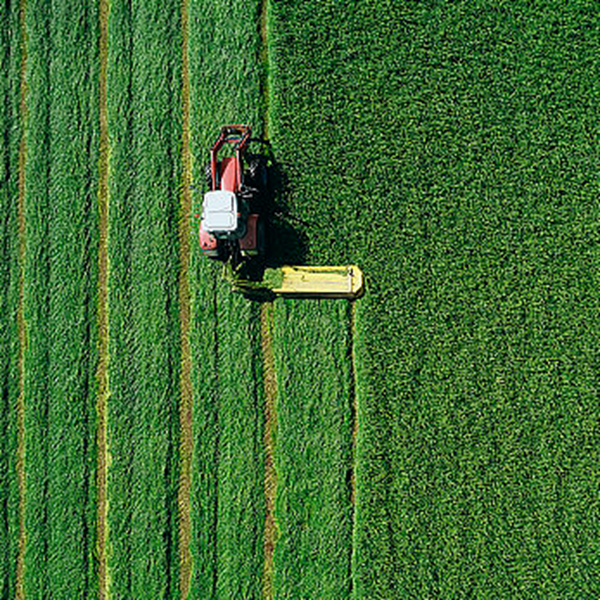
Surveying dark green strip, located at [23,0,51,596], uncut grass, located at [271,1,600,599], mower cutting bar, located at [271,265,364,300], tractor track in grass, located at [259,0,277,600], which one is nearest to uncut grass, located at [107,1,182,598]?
dark green strip, located at [23,0,51,596]

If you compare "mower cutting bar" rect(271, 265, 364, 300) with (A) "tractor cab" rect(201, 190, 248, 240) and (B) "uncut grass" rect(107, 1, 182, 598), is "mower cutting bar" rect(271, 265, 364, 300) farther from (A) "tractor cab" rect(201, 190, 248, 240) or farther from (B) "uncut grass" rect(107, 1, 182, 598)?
(B) "uncut grass" rect(107, 1, 182, 598)

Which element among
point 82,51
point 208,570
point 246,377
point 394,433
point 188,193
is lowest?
point 208,570

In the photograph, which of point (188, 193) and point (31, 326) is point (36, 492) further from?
point (188, 193)

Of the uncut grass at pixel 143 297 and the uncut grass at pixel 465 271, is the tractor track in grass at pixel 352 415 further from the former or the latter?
the uncut grass at pixel 143 297

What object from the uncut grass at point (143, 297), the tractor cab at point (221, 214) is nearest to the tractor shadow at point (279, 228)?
the tractor cab at point (221, 214)

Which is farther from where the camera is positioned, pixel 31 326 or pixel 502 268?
pixel 31 326

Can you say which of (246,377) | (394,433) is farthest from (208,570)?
(394,433)

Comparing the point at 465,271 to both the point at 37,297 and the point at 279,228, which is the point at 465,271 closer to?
the point at 279,228

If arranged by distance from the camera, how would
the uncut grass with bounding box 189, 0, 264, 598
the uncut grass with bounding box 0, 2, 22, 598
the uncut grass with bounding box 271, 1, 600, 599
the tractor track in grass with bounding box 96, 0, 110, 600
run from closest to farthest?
1. the uncut grass with bounding box 271, 1, 600, 599
2. the uncut grass with bounding box 189, 0, 264, 598
3. the tractor track in grass with bounding box 96, 0, 110, 600
4. the uncut grass with bounding box 0, 2, 22, 598
